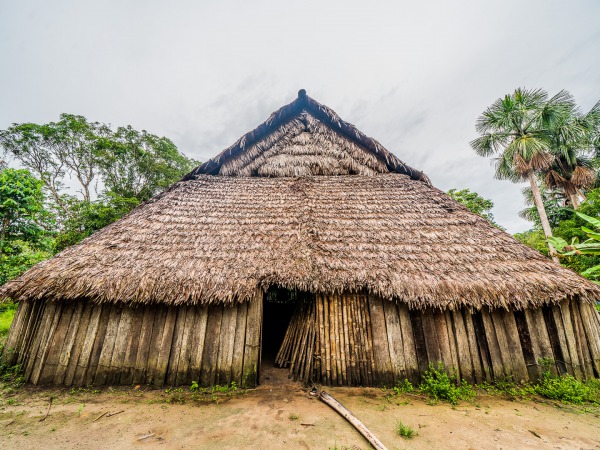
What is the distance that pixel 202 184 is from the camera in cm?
669

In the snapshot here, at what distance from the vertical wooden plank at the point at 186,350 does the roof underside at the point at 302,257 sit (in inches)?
15.0

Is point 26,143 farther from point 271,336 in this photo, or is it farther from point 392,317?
point 392,317

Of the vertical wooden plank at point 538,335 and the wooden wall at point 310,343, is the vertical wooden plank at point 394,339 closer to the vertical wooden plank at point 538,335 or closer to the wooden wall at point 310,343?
the wooden wall at point 310,343

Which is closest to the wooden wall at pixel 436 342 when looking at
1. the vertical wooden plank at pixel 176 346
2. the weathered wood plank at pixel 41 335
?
the vertical wooden plank at pixel 176 346

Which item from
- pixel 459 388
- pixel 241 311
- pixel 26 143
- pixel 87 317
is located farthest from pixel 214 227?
pixel 26 143

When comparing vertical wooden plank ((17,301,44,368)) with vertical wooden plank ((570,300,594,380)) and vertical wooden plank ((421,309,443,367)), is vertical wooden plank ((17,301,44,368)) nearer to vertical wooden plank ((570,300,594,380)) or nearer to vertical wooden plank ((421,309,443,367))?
vertical wooden plank ((421,309,443,367))

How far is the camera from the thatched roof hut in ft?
13.5

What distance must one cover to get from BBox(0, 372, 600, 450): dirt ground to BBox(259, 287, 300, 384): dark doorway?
2.03ft

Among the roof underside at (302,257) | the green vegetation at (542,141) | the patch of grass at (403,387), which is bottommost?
the patch of grass at (403,387)

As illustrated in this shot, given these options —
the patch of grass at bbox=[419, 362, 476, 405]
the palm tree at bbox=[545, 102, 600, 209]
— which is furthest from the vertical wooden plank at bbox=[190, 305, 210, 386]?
the palm tree at bbox=[545, 102, 600, 209]

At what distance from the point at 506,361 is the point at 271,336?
18.0ft

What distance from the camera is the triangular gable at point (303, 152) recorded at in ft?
23.7

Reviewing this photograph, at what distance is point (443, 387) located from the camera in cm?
393

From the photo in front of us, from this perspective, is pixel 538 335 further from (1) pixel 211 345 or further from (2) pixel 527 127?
(2) pixel 527 127
